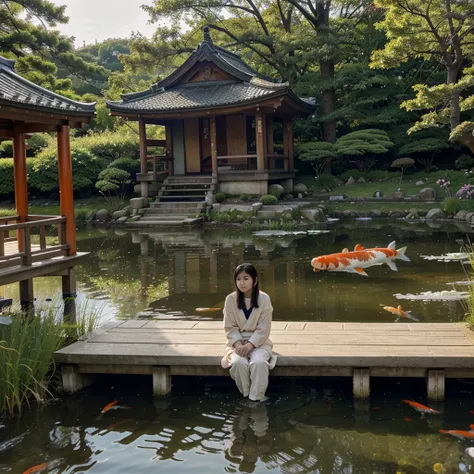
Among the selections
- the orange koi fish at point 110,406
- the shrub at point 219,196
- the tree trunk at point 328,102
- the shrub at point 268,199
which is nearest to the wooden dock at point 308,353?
the orange koi fish at point 110,406

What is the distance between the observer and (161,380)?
18.5ft

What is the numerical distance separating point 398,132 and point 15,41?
54.3 ft

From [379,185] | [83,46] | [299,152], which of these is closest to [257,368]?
[379,185]

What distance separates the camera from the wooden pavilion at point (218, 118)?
21.9 m

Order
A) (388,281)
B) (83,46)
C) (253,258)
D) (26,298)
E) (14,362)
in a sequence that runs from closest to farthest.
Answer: (14,362) → (26,298) → (388,281) → (253,258) → (83,46)

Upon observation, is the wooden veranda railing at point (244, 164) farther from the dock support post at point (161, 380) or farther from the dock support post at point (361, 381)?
the dock support post at point (361, 381)

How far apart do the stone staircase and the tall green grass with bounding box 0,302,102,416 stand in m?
13.7

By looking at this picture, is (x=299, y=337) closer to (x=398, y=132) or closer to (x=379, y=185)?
(x=379, y=185)

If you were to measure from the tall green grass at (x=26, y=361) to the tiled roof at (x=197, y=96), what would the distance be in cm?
1603

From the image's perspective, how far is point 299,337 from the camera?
6.19 m

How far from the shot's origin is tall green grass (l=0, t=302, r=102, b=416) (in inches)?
206

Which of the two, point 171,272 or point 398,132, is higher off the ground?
point 398,132

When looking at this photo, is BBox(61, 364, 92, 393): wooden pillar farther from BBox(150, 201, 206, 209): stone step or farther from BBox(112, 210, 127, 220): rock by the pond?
BBox(112, 210, 127, 220): rock by the pond

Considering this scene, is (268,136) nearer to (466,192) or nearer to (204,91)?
(204,91)
